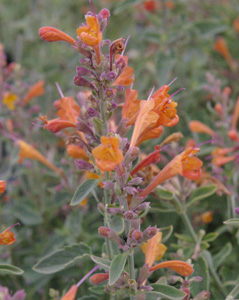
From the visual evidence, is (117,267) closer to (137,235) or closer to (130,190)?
(137,235)

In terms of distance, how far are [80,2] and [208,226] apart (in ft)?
11.6

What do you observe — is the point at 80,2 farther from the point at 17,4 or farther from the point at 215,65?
the point at 215,65

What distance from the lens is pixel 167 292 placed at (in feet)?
4.73

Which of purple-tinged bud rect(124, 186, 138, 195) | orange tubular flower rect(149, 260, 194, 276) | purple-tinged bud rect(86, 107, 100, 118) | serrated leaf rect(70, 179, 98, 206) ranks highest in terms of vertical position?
purple-tinged bud rect(86, 107, 100, 118)

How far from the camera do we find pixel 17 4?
458 centimetres

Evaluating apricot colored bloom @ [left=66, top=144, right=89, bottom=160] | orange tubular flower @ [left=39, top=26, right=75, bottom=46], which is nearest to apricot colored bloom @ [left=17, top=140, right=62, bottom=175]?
apricot colored bloom @ [left=66, top=144, right=89, bottom=160]

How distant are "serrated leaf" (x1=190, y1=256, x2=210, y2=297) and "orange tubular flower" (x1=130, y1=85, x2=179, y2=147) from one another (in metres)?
0.72

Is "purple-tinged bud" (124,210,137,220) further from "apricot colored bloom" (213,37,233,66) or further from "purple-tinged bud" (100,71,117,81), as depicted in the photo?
"apricot colored bloom" (213,37,233,66)

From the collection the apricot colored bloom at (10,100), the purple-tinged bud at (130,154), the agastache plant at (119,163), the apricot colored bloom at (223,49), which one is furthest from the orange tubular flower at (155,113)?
the apricot colored bloom at (223,49)

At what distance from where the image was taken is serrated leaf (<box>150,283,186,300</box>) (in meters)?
1.41

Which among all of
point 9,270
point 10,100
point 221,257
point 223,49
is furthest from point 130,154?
point 223,49

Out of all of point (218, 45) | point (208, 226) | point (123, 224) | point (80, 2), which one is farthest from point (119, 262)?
point (80, 2)

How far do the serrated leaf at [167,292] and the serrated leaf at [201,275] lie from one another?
400 millimetres

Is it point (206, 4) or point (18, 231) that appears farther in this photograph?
point (206, 4)
